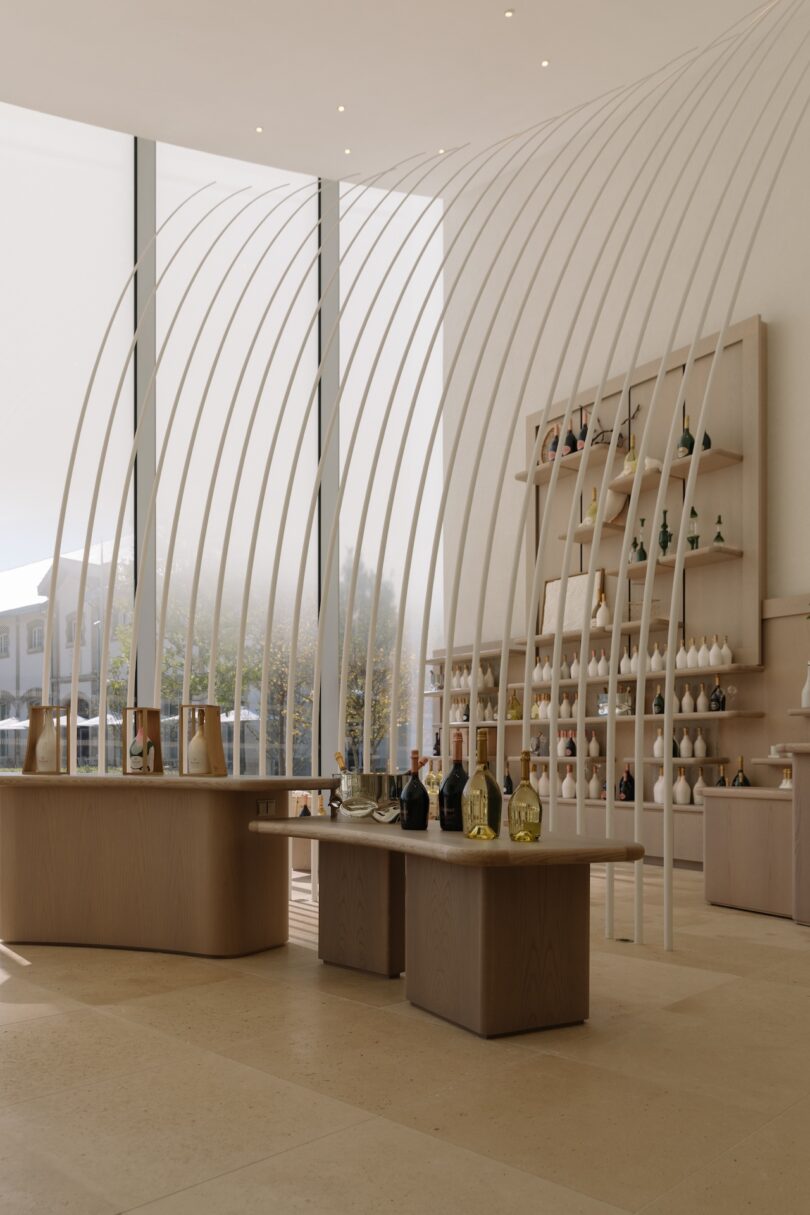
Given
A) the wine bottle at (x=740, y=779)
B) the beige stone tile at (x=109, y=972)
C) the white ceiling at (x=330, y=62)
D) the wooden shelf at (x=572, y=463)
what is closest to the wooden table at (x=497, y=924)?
the beige stone tile at (x=109, y=972)

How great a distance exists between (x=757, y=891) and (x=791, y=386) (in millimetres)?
2925

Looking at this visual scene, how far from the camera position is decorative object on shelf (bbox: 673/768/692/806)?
21.6ft

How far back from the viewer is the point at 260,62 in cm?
707

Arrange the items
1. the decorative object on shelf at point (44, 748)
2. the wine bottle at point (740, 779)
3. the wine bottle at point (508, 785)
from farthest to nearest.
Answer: the wine bottle at point (508, 785) < the wine bottle at point (740, 779) < the decorative object on shelf at point (44, 748)

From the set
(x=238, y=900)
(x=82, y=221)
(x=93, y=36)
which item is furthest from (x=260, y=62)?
(x=238, y=900)

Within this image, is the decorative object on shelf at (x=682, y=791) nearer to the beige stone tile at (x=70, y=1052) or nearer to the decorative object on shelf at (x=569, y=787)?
the decorative object on shelf at (x=569, y=787)

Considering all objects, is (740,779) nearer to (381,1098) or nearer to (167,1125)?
(381,1098)

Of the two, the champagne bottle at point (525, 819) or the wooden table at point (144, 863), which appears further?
the wooden table at point (144, 863)

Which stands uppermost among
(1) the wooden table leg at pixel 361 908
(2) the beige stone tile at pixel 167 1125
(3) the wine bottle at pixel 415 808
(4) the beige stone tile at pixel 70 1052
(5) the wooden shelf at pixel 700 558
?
(5) the wooden shelf at pixel 700 558

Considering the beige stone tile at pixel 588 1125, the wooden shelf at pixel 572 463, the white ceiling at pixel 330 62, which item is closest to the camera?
the beige stone tile at pixel 588 1125

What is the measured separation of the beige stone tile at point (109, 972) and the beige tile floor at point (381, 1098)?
0.02 m

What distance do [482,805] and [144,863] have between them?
1.57 meters

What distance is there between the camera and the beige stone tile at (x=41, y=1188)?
1966 mm

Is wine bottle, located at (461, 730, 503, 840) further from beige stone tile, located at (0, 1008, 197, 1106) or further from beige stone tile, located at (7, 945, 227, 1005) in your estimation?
beige stone tile, located at (7, 945, 227, 1005)
